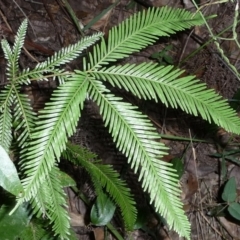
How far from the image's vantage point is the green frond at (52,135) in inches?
32.0

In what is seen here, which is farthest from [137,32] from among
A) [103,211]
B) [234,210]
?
[234,210]

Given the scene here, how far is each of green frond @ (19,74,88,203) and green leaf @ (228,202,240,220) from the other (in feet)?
5.25

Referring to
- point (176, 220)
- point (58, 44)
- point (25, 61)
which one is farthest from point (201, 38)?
point (176, 220)

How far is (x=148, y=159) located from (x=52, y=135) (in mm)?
200

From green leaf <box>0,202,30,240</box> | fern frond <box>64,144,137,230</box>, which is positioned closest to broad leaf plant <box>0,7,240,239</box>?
fern frond <box>64,144,137,230</box>

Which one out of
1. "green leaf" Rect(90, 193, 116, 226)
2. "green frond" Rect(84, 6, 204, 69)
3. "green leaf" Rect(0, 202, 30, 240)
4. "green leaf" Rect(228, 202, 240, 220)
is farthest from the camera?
"green leaf" Rect(228, 202, 240, 220)

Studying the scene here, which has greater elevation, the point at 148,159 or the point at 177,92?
the point at 177,92

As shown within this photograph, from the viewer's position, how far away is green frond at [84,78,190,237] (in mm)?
815

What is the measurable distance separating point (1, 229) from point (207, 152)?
1.50 metres

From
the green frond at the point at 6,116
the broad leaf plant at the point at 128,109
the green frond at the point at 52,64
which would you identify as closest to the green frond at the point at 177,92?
the broad leaf plant at the point at 128,109

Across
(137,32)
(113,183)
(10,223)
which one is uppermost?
(137,32)

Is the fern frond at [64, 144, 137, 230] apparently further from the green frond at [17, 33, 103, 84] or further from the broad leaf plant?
the green frond at [17, 33, 103, 84]

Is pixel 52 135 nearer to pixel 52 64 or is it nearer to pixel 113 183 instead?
pixel 52 64

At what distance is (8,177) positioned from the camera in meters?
0.82
